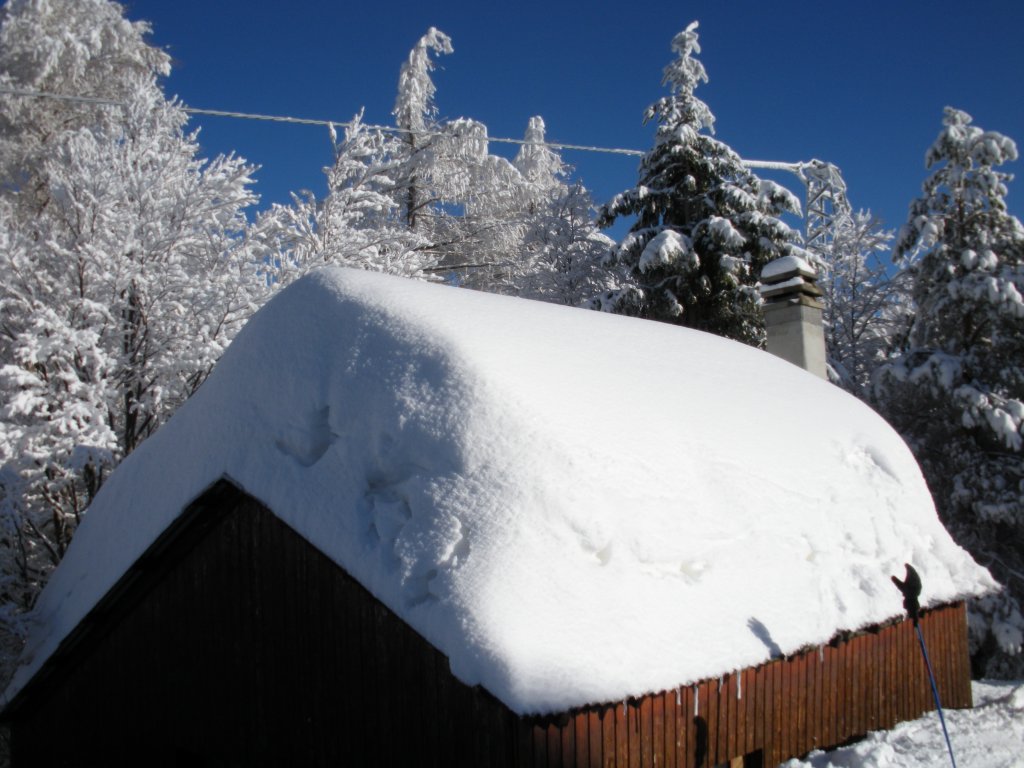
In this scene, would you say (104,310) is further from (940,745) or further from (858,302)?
(858,302)

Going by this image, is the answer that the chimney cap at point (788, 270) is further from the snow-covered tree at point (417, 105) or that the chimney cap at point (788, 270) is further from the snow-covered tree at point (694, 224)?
the snow-covered tree at point (417, 105)

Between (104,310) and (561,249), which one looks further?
(561,249)

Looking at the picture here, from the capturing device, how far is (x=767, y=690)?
4.62 metres

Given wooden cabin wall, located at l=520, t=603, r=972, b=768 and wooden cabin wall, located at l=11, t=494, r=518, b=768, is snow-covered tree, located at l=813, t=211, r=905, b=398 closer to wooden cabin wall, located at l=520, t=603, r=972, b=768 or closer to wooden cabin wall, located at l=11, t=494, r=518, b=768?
wooden cabin wall, located at l=520, t=603, r=972, b=768

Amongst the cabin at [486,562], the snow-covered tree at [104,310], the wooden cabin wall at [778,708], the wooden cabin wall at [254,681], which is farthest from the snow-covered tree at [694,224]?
the wooden cabin wall at [254,681]

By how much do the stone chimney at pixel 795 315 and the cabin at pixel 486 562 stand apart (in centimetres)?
360

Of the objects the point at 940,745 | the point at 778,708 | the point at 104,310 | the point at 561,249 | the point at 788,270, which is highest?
the point at 561,249

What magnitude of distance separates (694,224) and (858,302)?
225 inches

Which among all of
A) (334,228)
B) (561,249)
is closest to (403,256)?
(334,228)

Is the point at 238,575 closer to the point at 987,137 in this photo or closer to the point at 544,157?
the point at 987,137

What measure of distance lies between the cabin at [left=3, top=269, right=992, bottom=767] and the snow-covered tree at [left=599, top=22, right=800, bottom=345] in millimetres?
9834

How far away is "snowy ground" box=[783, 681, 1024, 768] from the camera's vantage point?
476 centimetres

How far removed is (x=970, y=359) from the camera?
1291 centimetres

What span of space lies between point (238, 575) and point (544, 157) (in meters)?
23.7
